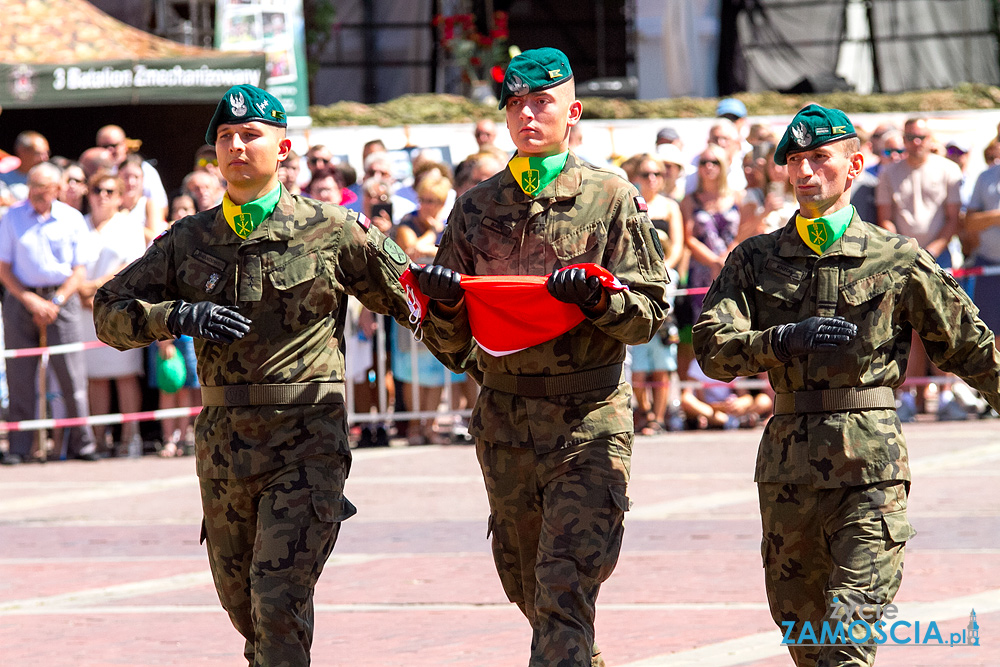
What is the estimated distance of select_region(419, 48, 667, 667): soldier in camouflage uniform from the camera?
5188 millimetres

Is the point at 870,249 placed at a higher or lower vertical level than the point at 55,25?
lower

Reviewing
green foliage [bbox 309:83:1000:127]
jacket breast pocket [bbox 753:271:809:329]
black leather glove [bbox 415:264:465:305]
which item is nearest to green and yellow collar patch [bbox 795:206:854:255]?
jacket breast pocket [bbox 753:271:809:329]

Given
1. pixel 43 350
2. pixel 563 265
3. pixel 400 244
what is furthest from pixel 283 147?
pixel 43 350

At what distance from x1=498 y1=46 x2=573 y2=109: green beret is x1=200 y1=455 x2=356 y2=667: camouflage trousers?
134 cm

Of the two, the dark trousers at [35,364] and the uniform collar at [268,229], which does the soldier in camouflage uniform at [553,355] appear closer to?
the uniform collar at [268,229]

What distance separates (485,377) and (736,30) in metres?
20.2

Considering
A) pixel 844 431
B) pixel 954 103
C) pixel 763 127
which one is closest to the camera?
pixel 844 431

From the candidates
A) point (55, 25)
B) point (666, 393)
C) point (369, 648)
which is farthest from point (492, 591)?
point (55, 25)

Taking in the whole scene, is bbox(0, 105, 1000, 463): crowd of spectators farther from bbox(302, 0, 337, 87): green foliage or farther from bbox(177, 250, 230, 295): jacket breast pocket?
bbox(302, 0, 337, 87): green foliage

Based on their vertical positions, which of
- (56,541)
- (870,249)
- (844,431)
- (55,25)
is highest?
(55,25)

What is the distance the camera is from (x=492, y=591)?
7613 mm

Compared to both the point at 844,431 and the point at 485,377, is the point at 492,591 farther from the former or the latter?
the point at 844,431

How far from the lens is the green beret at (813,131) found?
203 inches

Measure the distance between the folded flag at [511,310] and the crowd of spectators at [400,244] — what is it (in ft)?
22.1
